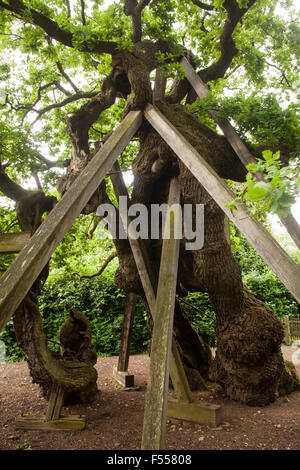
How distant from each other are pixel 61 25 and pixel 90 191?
3.04 m

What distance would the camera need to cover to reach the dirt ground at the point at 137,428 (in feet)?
10.5

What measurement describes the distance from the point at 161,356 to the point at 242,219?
1.47 meters

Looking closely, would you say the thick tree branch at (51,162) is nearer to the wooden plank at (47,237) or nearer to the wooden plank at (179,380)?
the wooden plank at (47,237)

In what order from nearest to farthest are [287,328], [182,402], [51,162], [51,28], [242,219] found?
[242,219] → [182,402] → [51,28] → [51,162] → [287,328]

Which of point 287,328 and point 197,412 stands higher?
point 287,328

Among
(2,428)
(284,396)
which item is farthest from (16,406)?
(284,396)

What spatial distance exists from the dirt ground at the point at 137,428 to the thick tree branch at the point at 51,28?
16.9ft

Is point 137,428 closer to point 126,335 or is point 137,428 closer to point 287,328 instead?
point 126,335

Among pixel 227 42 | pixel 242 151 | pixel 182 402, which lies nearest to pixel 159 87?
pixel 227 42

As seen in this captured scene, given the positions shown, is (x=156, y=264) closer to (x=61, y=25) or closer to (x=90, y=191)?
(x=90, y=191)

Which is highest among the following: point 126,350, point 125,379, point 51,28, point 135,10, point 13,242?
point 135,10

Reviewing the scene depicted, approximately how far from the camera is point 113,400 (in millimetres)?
4863

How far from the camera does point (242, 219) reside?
214cm

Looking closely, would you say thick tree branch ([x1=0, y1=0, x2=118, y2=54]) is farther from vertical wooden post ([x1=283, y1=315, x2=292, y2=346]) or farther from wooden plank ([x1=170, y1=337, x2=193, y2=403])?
vertical wooden post ([x1=283, y1=315, x2=292, y2=346])
